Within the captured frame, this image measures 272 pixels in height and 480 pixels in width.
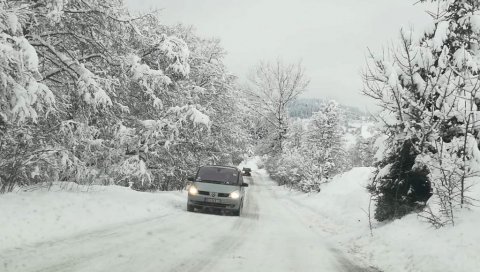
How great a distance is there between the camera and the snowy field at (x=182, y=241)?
22.2ft

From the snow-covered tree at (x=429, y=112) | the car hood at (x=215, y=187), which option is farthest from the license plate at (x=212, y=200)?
the snow-covered tree at (x=429, y=112)

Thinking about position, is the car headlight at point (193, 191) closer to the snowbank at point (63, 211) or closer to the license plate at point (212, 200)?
the license plate at point (212, 200)

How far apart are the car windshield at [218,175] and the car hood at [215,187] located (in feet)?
1.63

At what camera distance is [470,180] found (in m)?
10.7

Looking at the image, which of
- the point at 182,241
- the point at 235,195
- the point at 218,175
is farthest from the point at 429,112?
the point at 218,175

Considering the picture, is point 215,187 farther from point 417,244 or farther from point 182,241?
point 417,244

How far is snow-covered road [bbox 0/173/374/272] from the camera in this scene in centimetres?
638

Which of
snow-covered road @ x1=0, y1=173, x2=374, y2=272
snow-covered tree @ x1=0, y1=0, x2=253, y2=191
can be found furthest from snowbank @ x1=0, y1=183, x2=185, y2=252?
snow-covered tree @ x1=0, y1=0, x2=253, y2=191

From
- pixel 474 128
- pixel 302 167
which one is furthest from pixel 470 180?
pixel 302 167

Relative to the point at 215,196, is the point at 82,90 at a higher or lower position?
higher

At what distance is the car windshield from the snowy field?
309cm

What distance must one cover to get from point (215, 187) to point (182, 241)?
6523 millimetres

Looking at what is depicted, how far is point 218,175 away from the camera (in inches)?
656

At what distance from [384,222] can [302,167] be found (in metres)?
18.2
